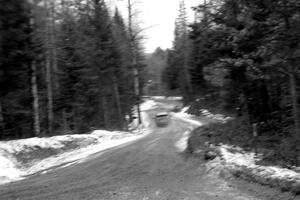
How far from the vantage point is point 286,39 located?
33.8ft

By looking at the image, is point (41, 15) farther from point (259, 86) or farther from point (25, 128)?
point (259, 86)

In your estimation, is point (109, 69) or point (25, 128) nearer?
point (25, 128)

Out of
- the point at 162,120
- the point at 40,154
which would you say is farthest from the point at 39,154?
the point at 162,120

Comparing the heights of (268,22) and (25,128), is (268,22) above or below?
above

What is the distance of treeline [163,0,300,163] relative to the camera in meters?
10.4

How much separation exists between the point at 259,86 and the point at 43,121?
59.9ft

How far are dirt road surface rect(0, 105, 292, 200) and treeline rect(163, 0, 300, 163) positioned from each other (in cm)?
280

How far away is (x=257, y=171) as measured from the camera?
945cm

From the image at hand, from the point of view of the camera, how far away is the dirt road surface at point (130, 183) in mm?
8780

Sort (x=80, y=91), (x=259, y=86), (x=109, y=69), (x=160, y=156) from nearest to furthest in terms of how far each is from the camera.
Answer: (x=160, y=156), (x=259, y=86), (x=80, y=91), (x=109, y=69)

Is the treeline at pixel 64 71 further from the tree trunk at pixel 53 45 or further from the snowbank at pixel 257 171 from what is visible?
the snowbank at pixel 257 171

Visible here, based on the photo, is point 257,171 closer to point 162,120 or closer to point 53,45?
point 53,45

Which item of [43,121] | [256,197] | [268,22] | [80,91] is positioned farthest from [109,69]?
[256,197]

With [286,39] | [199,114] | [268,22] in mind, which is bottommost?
[199,114]
